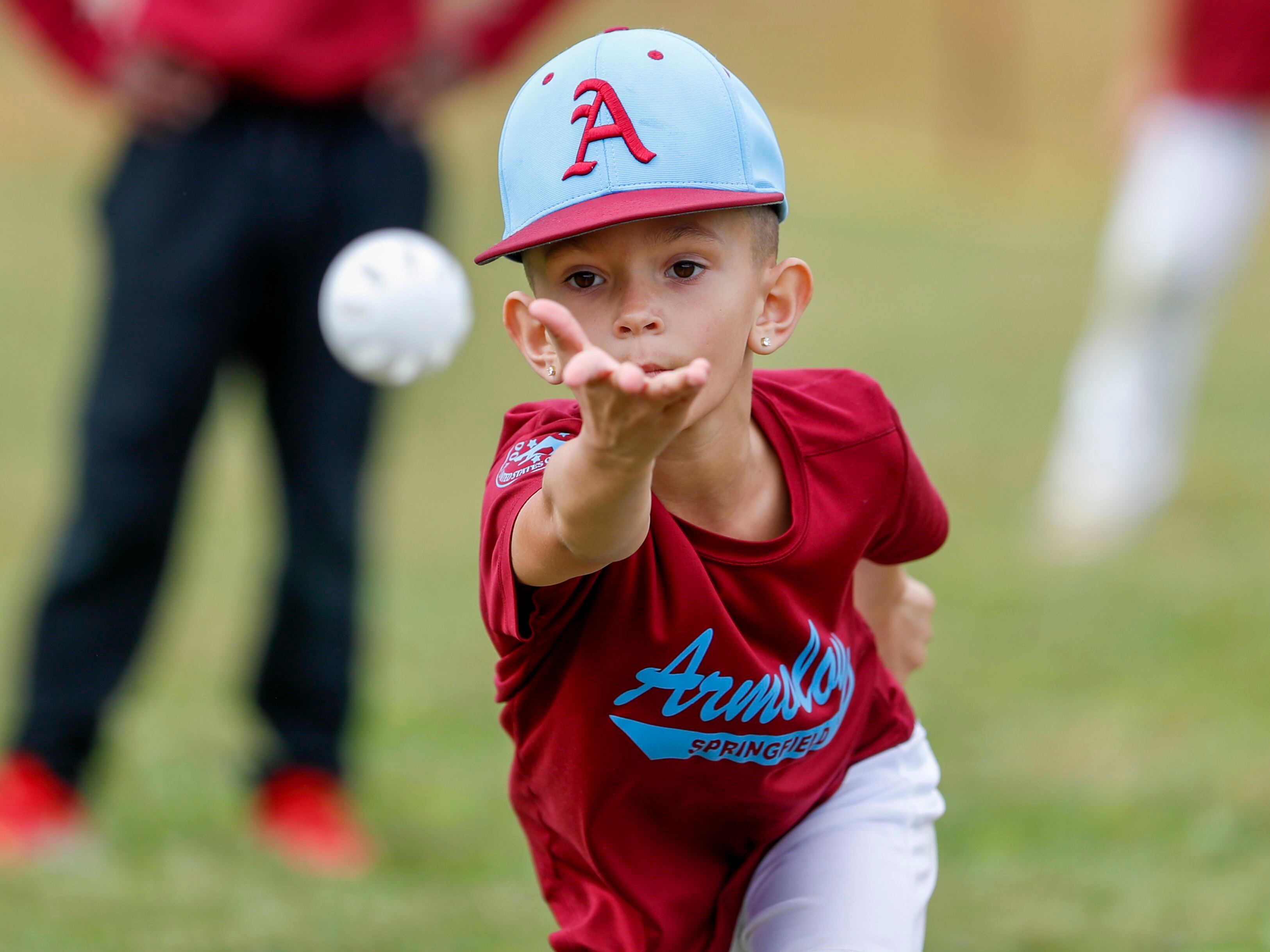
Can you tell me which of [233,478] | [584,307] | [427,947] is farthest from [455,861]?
[233,478]

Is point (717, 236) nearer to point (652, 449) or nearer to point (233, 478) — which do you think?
point (652, 449)

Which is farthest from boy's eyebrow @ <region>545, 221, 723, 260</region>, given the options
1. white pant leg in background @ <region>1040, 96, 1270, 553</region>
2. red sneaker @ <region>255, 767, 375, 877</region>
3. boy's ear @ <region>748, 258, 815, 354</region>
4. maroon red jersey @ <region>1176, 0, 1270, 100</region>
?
white pant leg in background @ <region>1040, 96, 1270, 553</region>

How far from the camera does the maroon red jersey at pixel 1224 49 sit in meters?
5.27

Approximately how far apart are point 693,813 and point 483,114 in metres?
13.4

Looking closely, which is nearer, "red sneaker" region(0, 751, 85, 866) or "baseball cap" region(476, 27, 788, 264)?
"baseball cap" region(476, 27, 788, 264)

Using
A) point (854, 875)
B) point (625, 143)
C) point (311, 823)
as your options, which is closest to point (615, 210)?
point (625, 143)

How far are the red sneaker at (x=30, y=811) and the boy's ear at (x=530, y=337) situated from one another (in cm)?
220

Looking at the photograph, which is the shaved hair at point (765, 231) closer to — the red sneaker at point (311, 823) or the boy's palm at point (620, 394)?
the boy's palm at point (620, 394)

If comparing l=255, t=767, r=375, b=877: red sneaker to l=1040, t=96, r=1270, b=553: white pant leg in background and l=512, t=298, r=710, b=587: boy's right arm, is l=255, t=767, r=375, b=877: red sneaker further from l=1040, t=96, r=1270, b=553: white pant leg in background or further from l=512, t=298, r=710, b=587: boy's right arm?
l=1040, t=96, r=1270, b=553: white pant leg in background

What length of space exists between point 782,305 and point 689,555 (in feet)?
0.99

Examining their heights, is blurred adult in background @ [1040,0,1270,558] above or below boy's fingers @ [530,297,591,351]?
above

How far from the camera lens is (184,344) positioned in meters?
3.50

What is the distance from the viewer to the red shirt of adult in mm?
3447

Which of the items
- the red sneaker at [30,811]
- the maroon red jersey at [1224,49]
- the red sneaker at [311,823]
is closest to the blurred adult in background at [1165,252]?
the maroon red jersey at [1224,49]
